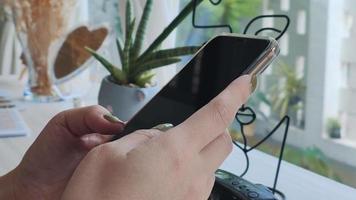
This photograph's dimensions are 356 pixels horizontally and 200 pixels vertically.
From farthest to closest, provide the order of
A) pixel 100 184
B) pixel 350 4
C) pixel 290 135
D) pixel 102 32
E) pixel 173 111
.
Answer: pixel 102 32 < pixel 290 135 < pixel 350 4 < pixel 173 111 < pixel 100 184

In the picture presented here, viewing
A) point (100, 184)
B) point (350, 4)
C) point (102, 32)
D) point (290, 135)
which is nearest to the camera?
point (100, 184)

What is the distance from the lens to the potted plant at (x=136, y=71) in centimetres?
87

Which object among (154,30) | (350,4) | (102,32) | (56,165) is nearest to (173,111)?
(56,165)

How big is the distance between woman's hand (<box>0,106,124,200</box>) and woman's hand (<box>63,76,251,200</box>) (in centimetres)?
18

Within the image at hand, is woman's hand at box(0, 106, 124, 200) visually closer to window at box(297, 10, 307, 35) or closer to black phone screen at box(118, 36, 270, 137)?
black phone screen at box(118, 36, 270, 137)

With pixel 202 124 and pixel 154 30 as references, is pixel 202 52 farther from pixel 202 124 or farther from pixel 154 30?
pixel 154 30

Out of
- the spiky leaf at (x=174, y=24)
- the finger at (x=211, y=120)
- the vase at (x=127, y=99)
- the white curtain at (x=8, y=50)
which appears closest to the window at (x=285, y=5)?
the spiky leaf at (x=174, y=24)

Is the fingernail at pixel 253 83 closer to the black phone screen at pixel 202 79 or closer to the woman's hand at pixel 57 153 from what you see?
the black phone screen at pixel 202 79

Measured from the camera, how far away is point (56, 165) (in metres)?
0.57

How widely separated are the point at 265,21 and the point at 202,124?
0.68m

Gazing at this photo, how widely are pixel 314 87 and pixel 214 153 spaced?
0.62 meters

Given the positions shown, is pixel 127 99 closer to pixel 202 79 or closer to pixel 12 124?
pixel 12 124

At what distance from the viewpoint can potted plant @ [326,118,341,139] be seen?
91 cm

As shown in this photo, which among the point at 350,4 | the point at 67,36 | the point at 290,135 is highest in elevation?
the point at 350,4
